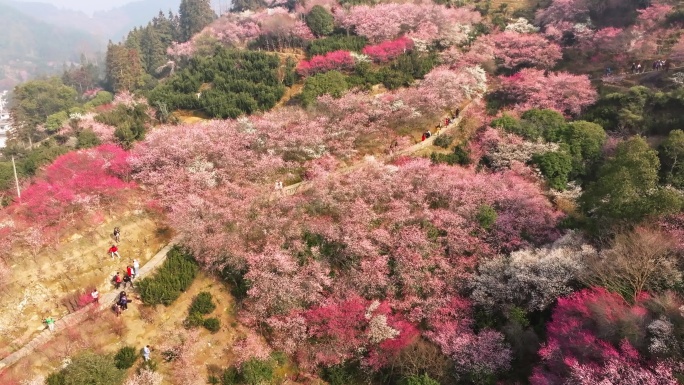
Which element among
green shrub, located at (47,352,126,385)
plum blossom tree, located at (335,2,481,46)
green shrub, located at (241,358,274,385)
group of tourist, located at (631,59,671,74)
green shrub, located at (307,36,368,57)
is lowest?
green shrub, located at (241,358,274,385)

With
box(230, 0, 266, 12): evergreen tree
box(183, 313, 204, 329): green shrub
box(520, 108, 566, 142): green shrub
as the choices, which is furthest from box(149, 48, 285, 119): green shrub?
box(230, 0, 266, 12): evergreen tree

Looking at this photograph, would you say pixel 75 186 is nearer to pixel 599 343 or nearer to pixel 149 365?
pixel 149 365

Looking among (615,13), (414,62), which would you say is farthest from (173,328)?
(615,13)

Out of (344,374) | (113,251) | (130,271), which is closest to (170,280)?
(130,271)

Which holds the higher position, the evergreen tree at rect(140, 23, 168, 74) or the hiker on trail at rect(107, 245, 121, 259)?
the evergreen tree at rect(140, 23, 168, 74)

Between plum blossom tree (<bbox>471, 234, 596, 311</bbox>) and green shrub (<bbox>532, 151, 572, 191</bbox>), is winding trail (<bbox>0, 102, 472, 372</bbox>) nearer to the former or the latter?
green shrub (<bbox>532, 151, 572, 191</bbox>)

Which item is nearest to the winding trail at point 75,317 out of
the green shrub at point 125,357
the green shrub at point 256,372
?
the green shrub at point 125,357
